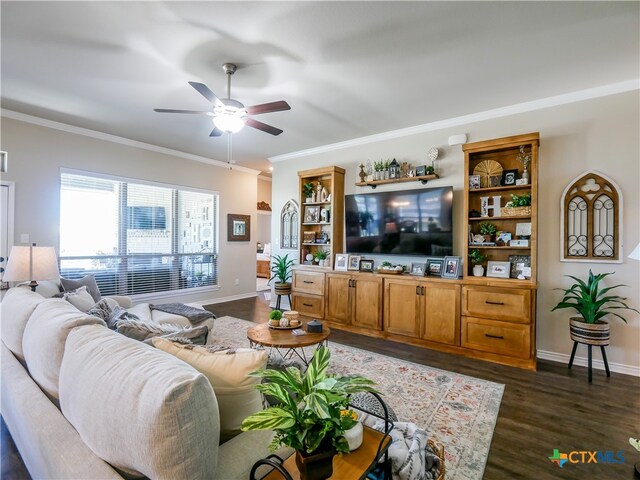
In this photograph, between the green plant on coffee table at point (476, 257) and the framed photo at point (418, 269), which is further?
the framed photo at point (418, 269)

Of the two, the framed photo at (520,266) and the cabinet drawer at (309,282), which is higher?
the framed photo at (520,266)

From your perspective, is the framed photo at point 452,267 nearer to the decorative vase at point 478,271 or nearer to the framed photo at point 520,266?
the decorative vase at point 478,271

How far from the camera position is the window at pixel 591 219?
3258 millimetres

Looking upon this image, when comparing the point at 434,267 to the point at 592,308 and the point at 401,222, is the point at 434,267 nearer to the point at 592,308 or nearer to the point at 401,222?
the point at 401,222

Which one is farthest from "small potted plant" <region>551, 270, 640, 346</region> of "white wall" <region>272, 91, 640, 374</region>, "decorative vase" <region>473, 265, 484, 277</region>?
"decorative vase" <region>473, 265, 484, 277</region>

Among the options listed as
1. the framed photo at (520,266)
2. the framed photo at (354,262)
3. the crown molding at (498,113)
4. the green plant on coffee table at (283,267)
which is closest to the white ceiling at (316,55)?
the crown molding at (498,113)

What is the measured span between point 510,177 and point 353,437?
3560 millimetres

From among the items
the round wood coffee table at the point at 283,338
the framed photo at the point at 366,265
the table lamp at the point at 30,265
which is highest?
the table lamp at the point at 30,265

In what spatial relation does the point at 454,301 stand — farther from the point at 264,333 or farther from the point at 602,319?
the point at 264,333

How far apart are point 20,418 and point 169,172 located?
5.11 metres

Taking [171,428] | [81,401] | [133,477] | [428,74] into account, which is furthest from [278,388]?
[428,74]

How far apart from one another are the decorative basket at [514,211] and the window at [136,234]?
5.14 meters

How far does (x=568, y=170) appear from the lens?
348cm

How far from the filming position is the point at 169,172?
578cm
